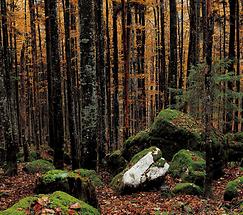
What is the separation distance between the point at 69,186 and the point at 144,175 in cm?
396

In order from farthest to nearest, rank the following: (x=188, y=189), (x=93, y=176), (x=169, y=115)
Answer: (x=169, y=115) < (x=93, y=176) < (x=188, y=189)

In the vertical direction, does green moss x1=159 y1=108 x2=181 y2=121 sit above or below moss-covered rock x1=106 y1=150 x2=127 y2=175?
above

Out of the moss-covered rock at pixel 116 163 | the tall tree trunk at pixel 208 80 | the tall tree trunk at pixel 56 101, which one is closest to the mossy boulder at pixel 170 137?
the moss-covered rock at pixel 116 163

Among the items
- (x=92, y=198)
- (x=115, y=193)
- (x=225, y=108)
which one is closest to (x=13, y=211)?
(x=92, y=198)

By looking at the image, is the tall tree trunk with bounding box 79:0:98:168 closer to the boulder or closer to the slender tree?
the boulder

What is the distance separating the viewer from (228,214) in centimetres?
680

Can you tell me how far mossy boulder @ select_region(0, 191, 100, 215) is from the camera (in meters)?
4.65

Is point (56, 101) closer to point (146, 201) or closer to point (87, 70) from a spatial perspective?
point (87, 70)

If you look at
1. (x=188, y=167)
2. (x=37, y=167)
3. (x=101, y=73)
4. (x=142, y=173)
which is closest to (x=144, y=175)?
(x=142, y=173)

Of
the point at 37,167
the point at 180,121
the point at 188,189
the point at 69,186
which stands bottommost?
the point at 37,167

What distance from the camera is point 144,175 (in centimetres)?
1046

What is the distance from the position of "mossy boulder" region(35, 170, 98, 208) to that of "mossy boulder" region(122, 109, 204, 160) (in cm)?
658

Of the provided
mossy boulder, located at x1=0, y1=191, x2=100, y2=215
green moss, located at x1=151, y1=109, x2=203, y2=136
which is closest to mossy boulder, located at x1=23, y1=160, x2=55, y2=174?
green moss, located at x1=151, y1=109, x2=203, y2=136

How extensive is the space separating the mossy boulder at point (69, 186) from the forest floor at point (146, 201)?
1.01 meters
